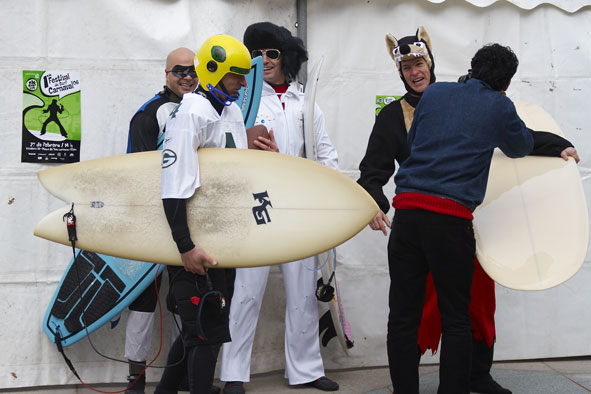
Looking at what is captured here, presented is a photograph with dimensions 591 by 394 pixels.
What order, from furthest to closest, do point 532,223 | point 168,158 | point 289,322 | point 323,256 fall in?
point 289,322
point 323,256
point 532,223
point 168,158

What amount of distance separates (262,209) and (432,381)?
1.54 metres

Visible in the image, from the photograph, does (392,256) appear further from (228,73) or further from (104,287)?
(104,287)

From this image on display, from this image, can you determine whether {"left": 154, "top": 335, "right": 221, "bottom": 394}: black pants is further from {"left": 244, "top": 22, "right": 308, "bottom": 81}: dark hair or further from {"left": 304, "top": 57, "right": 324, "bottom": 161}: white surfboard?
{"left": 244, "top": 22, "right": 308, "bottom": 81}: dark hair

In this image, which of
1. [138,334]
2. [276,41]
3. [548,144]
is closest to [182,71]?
[276,41]

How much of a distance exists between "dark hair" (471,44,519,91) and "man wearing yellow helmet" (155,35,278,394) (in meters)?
0.94

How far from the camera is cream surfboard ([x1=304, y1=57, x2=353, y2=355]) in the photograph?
3.66 m

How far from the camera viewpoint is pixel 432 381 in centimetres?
394

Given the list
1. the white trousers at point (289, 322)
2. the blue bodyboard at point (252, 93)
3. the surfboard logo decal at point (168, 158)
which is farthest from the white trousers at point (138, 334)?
the surfboard logo decal at point (168, 158)

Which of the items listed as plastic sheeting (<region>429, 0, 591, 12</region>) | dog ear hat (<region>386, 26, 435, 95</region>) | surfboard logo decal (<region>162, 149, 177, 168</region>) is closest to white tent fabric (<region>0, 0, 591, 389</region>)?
plastic sheeting (<region>429, 0, 591, 12</region>)

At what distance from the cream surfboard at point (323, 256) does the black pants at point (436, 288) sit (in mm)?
572

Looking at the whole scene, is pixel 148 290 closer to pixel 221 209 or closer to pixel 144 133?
pixel 144 133

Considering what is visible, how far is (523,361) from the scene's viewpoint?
A: 14.6 feet

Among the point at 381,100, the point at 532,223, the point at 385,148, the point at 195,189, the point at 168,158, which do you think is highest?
the point at 381,100

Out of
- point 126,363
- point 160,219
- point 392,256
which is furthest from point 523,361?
point 160,219
